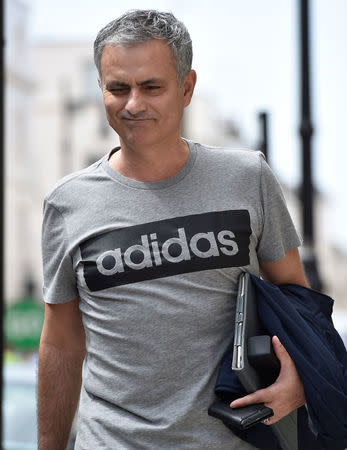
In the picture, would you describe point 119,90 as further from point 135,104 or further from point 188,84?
point 188,84

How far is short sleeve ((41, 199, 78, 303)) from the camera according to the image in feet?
7.29

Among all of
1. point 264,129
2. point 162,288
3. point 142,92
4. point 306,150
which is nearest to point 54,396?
point 162,288

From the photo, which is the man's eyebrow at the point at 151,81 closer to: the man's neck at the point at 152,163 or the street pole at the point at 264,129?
the man's neck at the point at 152,163

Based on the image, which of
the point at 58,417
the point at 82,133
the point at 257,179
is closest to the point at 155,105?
the point at 257,179

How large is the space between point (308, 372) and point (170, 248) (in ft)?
1.56

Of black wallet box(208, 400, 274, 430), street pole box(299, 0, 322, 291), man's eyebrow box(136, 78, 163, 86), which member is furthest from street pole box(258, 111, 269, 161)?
black wallet box(208, 400, 274, 430)

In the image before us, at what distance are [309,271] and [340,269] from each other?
39924 millimetres

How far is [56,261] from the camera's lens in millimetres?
2244

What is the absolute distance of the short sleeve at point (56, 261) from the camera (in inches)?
87.5

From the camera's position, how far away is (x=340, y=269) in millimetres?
45406

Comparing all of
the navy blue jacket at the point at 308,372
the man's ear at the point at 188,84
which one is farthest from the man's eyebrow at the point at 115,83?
the navy blue jacket at the point at 308,372

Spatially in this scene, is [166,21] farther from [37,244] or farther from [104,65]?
[37,244]

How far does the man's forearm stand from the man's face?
670 millimetres

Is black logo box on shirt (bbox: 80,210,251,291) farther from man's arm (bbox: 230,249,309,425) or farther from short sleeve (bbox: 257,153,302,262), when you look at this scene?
man's arm (bbox: 230,249,309,425)
